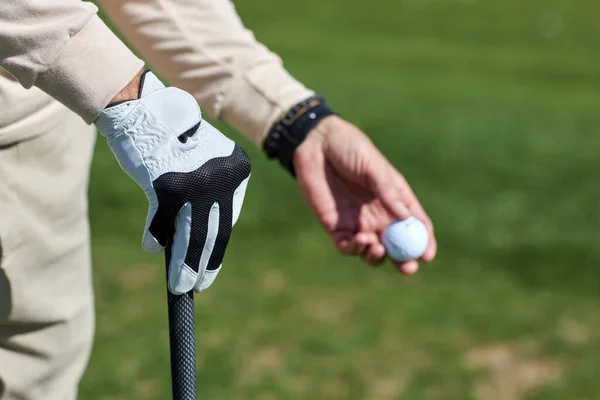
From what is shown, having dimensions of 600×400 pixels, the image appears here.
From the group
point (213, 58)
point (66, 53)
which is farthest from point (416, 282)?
point (66, 53)

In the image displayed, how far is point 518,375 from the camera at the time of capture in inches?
183

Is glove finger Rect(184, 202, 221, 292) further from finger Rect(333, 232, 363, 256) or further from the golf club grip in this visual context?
finger Rect(333, 232, 363, 256)

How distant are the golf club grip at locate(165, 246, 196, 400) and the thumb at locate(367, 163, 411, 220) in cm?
79

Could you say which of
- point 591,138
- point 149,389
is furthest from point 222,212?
point 591,138

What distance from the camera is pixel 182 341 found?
6.59 feet

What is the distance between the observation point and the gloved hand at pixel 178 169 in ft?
6.14

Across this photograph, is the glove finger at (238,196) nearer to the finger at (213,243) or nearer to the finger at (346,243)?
the finger at (213,243)

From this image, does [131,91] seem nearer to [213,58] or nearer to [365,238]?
[213,58]

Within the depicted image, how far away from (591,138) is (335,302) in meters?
4.10

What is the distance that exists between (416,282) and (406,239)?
304 centimetres

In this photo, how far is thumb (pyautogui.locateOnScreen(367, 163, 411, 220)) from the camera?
2611mm

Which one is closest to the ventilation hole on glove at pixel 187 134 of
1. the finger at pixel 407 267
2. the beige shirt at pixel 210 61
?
the beige shirt at pixel 210 61

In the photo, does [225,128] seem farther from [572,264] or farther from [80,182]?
[80,182]

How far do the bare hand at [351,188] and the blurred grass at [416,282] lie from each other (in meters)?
1.90
